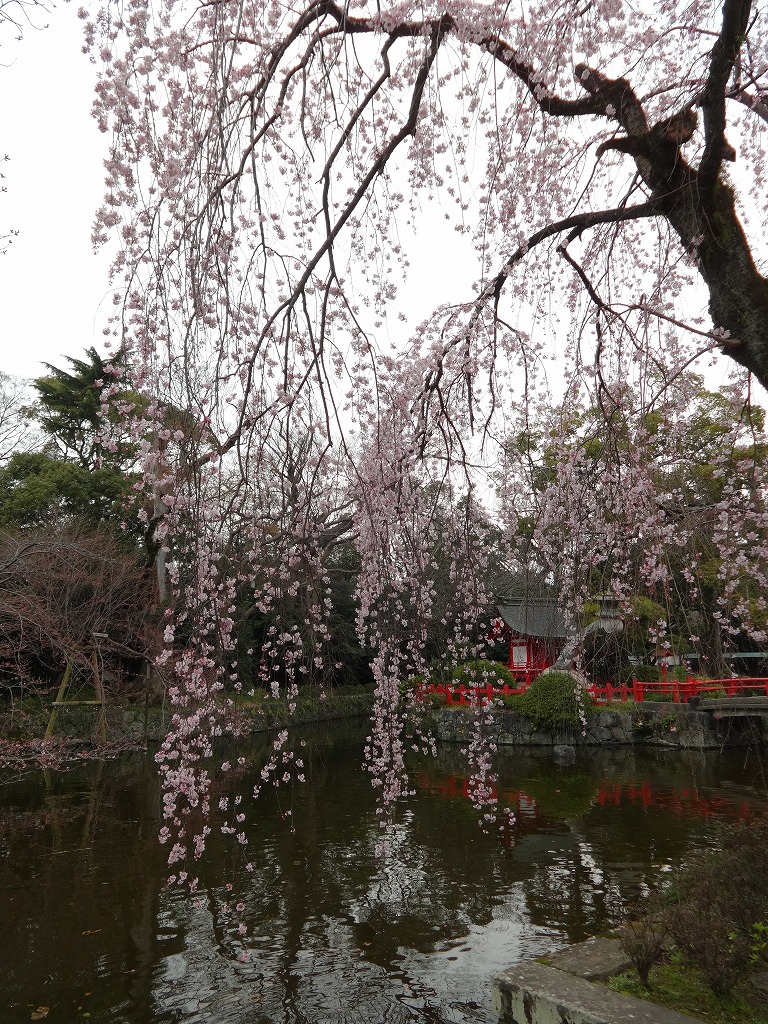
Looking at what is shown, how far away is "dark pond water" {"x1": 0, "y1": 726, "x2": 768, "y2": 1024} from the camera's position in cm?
445

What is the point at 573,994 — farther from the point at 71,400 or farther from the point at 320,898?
the point at 71,400

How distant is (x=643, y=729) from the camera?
47.8 ft

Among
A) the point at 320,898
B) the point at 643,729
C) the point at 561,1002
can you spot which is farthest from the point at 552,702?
the point at 561,1002

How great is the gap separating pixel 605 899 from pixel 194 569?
4638 mm

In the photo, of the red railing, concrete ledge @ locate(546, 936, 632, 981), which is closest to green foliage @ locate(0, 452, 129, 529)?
the red railing

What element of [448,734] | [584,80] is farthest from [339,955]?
[448,734]

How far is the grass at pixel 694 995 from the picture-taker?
2.84m

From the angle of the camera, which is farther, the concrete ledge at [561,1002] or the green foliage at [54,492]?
the green foliage at [54,492]

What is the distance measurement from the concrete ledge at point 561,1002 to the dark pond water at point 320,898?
1.02m

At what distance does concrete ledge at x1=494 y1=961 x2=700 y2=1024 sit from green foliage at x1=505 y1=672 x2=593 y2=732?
11.5 meters

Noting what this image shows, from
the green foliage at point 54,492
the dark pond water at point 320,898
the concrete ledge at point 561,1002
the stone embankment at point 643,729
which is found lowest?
the dark pond water at point 320,898

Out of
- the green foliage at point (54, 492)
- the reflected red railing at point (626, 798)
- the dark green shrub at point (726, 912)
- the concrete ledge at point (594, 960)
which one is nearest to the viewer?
the dark green shrub at point (726, 912)

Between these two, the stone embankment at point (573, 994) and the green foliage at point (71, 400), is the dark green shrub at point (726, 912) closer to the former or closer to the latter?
the stone embankment at point (573, 994)

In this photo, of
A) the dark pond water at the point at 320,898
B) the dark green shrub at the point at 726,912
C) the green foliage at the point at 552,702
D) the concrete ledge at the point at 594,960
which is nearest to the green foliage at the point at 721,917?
the dark green shrub at the point at 726,912
